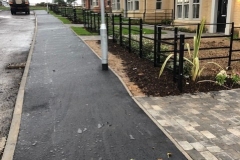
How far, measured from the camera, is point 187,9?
62.7 feet

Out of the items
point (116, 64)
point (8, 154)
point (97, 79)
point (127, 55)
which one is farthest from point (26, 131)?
point (127, 55)

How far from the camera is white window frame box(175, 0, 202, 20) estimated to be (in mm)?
18391

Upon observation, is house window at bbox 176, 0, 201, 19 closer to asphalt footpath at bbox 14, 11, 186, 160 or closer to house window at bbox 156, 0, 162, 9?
house window at bbox 156, 0, 162, 9

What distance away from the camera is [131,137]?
163 inches

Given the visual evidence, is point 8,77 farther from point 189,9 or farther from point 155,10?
point 155,10

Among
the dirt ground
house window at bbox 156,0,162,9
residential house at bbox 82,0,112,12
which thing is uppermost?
residential house at bbox 82,0,112,12

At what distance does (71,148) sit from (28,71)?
16.0 feet

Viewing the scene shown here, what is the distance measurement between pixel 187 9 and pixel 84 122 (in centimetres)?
1627

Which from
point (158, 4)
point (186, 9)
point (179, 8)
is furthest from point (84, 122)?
point (158, 4)

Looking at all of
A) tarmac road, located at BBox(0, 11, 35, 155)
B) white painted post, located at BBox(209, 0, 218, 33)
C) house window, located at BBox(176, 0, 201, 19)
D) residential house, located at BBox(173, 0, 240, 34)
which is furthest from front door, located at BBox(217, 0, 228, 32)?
tarmac road, located at BBox(0, 11, 35, 155)

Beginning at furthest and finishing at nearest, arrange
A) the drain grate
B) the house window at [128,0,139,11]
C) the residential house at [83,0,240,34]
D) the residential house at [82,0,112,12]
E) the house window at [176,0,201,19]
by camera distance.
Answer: the residential house at [82,0,112,12], the house window at [128,0,139,11], the house window at [176,0,201,19], the residential house at [83,0,240,34], the drain grate

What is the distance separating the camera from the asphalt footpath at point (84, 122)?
3.72 m

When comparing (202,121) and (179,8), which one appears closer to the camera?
(202,121)

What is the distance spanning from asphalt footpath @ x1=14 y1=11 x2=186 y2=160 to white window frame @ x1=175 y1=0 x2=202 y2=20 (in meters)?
12.3
